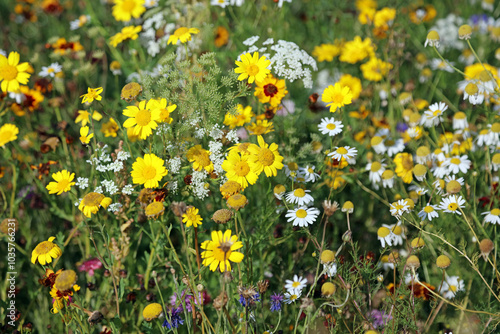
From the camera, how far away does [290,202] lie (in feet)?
7.08

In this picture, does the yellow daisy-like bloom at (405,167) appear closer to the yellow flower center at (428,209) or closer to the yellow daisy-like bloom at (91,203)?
the yellow flower center at (428,209)

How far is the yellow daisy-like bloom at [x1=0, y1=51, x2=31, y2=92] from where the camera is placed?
2566 millimetres

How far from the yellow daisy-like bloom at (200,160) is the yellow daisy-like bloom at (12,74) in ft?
3.90

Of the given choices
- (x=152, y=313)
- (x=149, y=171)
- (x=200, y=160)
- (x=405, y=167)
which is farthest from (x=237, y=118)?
(x=152, y=313)

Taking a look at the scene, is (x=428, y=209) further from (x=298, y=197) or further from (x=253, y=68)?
(x=253, y=68)

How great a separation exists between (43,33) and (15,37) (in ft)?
1.21

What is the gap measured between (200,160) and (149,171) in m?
0.24

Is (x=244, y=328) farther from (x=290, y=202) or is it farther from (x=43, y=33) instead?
(x=43, y=33)

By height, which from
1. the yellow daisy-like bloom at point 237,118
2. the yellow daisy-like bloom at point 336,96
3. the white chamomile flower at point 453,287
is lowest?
the white chamomile flower at point 453,287

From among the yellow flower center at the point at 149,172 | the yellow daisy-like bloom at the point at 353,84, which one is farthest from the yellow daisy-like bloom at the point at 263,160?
the yellow daisy-like bloom at the point at 353,84

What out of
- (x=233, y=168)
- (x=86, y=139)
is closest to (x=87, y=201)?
(x=86, y=139)

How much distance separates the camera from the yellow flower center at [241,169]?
198cm

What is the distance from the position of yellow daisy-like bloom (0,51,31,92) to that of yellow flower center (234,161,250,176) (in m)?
1.44

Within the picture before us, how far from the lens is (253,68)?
7.30ft
